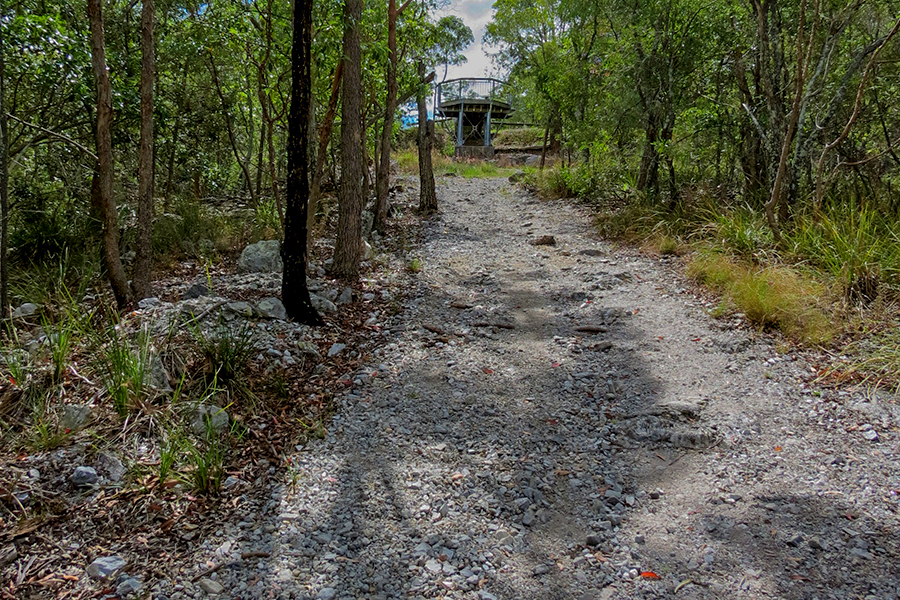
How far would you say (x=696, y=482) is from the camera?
9.68ft

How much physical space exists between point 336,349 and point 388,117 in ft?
16.3

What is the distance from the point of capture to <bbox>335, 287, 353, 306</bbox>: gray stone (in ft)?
19.0

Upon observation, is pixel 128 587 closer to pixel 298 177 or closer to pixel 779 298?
pixel 298 177

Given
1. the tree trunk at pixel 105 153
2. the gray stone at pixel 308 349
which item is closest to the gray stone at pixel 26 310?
the tree trunk at pixel 105 153

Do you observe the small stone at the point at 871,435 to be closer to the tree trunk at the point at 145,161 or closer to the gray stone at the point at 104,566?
the gray stone at the point at 104,566

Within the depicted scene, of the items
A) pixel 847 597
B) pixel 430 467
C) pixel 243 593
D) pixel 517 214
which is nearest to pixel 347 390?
pixel 430 467

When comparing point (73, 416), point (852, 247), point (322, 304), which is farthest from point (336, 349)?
point (852, 247)

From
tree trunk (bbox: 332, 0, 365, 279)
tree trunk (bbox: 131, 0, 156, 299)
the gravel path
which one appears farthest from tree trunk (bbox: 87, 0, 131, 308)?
the gravel path

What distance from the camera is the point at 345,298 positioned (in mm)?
5848

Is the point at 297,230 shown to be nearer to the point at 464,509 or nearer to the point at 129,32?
the point at 464,509

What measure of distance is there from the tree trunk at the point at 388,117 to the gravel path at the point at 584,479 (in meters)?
4.48

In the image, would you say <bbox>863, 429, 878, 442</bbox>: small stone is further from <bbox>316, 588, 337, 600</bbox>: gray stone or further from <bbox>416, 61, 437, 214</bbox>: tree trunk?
<bbox>416, 61, 437, 214</bbox>: tree trunk

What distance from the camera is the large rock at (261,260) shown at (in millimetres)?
6586

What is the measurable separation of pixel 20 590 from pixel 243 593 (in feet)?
3.05
